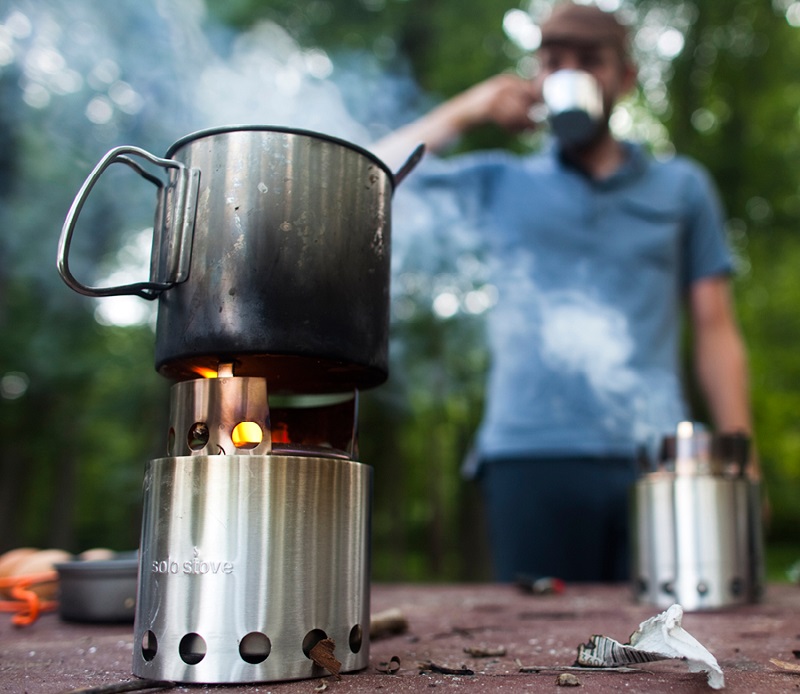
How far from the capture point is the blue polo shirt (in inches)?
103

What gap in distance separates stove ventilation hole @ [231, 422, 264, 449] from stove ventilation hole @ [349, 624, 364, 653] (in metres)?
0.28

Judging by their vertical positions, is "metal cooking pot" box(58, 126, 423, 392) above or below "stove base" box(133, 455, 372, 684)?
above

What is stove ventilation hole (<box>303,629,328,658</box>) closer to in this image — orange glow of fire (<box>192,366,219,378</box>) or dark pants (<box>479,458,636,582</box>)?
orange glow of fire (<box>192,366,219,378</box>)

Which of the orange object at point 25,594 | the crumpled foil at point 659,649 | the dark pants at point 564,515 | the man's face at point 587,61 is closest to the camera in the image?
the crumpled foil at point 659,649

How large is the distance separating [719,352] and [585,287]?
55 cm

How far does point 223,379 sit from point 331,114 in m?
2.65

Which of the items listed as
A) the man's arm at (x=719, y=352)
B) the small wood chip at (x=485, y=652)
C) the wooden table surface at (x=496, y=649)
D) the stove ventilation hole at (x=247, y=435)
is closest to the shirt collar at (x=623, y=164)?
the man's arm at (x=719, y=352)

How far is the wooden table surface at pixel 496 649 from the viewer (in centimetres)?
97

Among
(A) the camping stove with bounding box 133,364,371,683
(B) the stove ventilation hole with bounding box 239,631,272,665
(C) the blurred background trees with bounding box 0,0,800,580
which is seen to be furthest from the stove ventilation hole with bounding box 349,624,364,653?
(C) the blurred background trees with bounding box 0,0,800,580

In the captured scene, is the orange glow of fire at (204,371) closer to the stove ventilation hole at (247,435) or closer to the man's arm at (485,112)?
the stove ventilation hole at (247,435)

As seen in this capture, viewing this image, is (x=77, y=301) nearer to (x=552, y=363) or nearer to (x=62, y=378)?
(x=62, y=378)

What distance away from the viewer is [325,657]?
1014 mm

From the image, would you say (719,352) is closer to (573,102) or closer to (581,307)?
(581,307)

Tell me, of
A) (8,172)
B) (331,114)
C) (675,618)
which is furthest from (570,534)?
(8,172)
